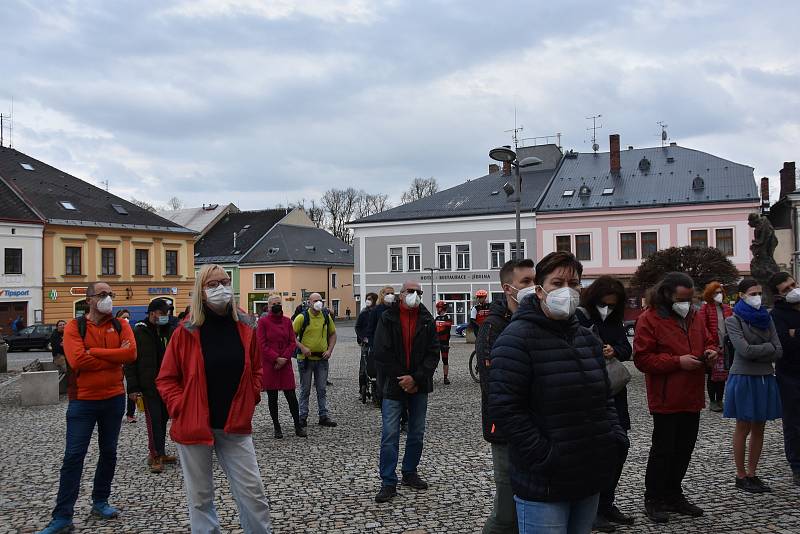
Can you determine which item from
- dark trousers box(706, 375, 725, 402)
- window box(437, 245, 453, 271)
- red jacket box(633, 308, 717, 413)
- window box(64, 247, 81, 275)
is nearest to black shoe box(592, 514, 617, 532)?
red jacket box(633, 308, 717, 413)

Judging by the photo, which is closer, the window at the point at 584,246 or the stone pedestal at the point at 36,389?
the stone pedestal at the point at 36,389

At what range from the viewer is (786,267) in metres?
41.7

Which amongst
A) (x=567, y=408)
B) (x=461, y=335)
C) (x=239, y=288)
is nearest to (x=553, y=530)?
(x=567, y=408)

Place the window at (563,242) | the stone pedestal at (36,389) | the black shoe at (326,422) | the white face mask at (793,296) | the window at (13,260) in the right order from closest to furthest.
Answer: the white face mask at (793,296), the black shoe at (326,422), the stone pedestal at (36,389), the window at (13,260), the window at (563,242)

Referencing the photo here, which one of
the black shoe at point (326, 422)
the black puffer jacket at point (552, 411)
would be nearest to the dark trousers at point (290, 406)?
the black shoe at point (326, 422)

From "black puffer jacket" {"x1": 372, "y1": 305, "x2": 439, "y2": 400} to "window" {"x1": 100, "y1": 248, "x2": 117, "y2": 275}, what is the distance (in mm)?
42443

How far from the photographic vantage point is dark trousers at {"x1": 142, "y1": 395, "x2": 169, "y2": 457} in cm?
786

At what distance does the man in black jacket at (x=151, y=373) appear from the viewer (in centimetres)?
791

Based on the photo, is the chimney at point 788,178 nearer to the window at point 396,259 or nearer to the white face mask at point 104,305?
the window at point 396,259

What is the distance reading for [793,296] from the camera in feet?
22.0

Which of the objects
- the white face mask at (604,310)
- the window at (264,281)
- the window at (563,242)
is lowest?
the white face mask at (604,310)

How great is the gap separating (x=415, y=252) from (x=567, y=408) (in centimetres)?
4596

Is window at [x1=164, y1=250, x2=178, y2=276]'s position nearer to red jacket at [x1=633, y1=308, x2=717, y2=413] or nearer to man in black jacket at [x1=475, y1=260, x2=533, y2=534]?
red jacket at [x1=633, y1=308, x2=717, y2=413]

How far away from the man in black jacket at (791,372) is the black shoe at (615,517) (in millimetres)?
2026
